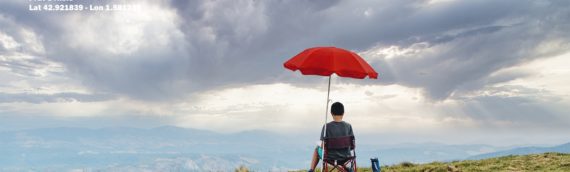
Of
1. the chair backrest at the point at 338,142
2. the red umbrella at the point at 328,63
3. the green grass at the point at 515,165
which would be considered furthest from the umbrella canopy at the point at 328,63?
the green grass at the point at 515,165

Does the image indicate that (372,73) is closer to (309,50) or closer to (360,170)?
(309,50)

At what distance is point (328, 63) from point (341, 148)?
1.91m

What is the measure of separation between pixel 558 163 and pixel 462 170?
291 cm

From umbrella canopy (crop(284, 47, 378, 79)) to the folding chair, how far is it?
1.42 meters

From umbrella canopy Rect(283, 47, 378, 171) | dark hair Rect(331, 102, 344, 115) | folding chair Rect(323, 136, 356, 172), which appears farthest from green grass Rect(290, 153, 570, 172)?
umbrella canopy Rect(283, 47, 378, 171)

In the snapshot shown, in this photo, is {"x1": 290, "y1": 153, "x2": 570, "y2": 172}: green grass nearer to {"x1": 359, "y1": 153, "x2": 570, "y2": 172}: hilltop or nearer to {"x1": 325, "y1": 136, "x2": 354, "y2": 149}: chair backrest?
{"x1": 359, "y1": 153, "x2": 570, "y2": 172}: hilltop

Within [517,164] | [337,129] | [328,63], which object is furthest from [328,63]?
[517,164]

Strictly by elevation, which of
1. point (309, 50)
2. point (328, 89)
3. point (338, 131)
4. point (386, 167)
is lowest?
point (386, 167)

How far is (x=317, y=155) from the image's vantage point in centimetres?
1107

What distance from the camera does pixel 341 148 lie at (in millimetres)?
10633

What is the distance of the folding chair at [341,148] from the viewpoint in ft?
34.5

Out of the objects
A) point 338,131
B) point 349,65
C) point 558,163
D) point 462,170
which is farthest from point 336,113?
point 558,163

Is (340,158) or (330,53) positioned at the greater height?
(330,53)

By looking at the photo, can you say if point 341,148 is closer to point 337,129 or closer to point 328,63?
point 337,129
